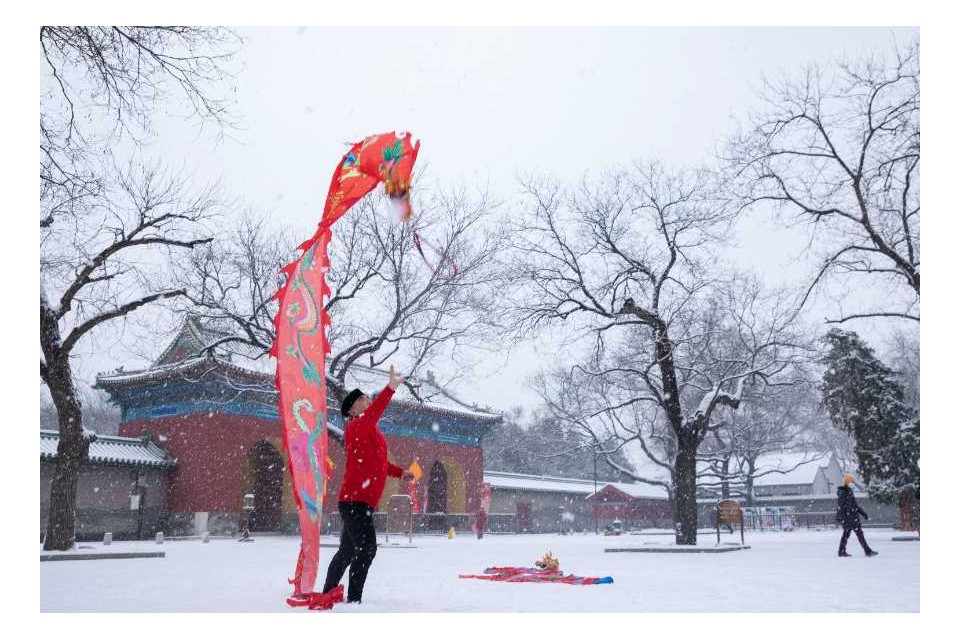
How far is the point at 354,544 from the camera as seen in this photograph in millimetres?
5555

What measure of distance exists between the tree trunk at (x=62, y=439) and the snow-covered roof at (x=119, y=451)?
10135mm

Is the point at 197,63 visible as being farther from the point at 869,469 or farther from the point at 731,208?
the point at 869,469

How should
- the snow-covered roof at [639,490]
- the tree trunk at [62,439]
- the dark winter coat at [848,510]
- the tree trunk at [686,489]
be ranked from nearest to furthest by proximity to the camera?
the dark winter coat at [848,510] → the tree trunk at [62,439] → the tree trunk at [686,489] → the snow-covered roof at [639,490]

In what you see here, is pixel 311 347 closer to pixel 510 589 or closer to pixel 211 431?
pixel 510 589

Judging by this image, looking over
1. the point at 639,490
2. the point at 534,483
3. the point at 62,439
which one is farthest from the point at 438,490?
the point at 62,439

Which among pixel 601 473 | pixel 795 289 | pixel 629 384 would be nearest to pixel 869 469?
pixel 629 384

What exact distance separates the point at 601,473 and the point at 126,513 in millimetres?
37931

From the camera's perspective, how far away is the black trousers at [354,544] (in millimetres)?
5559

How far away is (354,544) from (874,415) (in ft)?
66.9

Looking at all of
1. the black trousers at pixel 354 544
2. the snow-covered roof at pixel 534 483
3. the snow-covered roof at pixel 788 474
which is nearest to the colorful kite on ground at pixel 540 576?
the black trousers at pixel 354 544

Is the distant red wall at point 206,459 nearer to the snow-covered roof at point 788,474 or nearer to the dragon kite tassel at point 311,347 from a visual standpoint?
the dragon kite tassel at point 311,347

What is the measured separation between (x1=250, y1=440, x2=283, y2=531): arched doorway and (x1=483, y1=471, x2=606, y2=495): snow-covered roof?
10856 millimetres

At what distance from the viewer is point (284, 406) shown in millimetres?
6059

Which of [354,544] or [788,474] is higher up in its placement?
[354,544]
